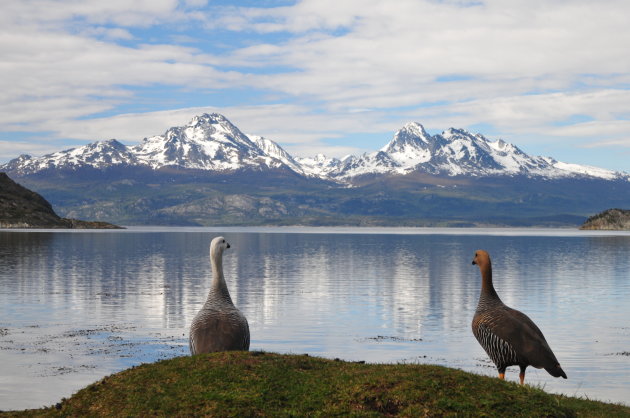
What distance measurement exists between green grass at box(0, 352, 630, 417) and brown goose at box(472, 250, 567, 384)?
2721 mm

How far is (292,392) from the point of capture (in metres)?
21.7

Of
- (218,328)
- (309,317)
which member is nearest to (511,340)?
(218,328)

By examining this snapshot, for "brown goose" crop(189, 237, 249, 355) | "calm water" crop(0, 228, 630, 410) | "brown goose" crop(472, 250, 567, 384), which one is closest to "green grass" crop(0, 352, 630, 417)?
"brown goose" crop(189, 237, 249, 355)

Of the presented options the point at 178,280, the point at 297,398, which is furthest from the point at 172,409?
the point at 178,280

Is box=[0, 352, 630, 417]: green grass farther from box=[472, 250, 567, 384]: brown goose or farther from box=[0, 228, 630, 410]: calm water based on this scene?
box=[0, 228, 630, 410]: calm water

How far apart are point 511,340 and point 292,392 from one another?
843cm

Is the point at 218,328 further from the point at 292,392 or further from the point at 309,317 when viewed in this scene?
the point at 309,317

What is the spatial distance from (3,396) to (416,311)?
4249 centimetres

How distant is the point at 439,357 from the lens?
4500 centimetres

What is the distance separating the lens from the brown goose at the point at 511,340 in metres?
25.1

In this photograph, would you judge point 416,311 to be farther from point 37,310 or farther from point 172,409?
point 172,409

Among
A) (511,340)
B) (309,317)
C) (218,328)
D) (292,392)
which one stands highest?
A: (218,328)

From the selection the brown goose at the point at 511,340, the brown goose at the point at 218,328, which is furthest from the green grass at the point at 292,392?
the brown goose at the point at 511,340

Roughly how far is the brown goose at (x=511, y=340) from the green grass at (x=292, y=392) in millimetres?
2721
